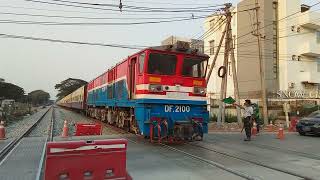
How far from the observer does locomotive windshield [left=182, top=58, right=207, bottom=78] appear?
1520 centimetres

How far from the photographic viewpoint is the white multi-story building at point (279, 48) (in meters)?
42.9

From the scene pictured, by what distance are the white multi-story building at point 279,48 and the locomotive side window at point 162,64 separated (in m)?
28.5

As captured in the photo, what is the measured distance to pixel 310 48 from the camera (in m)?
43.9

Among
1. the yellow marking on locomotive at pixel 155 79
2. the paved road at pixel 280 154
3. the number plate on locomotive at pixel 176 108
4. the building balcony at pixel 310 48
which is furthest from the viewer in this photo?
the building balcony at pixel 310 48

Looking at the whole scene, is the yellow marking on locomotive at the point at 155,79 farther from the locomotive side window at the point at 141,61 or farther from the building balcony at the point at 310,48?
the building balcony at the point at 310,48

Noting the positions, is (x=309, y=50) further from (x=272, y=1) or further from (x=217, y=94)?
(x=217, y=94)

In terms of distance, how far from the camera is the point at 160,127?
14188 millimetres

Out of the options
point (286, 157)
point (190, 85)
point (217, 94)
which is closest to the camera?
point (286, 157)

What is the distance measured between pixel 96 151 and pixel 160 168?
2624mm

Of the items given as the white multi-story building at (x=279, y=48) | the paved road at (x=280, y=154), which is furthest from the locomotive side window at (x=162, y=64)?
the white multi-story building at (x=279, y=48)

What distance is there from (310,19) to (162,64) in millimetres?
33173

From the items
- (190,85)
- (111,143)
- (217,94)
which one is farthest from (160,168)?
(217,94)

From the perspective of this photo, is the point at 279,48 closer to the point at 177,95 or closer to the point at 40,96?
the point at 177,95

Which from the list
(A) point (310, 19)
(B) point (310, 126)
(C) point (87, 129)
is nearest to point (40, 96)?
(A) point (310, 19)
